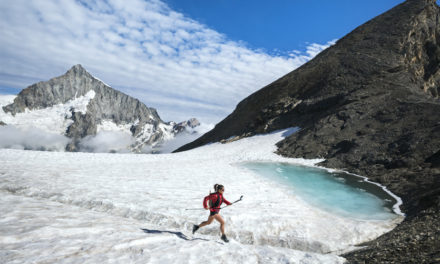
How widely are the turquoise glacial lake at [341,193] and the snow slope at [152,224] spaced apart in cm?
118

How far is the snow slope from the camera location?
665cm

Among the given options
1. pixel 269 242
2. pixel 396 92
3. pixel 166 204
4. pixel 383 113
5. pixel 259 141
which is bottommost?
pixel 269 242

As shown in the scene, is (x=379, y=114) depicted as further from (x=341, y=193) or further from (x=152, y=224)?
(x=152, y=224)

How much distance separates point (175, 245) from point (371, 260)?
527 cm

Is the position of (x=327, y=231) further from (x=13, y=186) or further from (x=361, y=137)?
(x=361, y=137)

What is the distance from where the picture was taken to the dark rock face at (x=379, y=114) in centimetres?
1261

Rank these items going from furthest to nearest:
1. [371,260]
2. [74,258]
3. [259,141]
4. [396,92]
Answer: [259,141]
[396,92]
[371,260]
[74,258]

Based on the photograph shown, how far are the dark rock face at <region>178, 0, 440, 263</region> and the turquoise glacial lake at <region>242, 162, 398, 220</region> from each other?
1131 millimetres

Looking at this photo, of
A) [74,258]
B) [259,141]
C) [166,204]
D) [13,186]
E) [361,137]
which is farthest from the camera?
[259,141]

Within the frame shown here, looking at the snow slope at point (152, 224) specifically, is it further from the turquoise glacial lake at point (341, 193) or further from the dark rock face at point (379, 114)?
the dark rock face at point (379, 114)

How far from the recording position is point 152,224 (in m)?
9.35

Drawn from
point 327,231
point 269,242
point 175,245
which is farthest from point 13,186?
point 327,231

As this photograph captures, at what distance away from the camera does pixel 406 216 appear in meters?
11.9

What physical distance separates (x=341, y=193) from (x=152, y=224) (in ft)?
42.1
